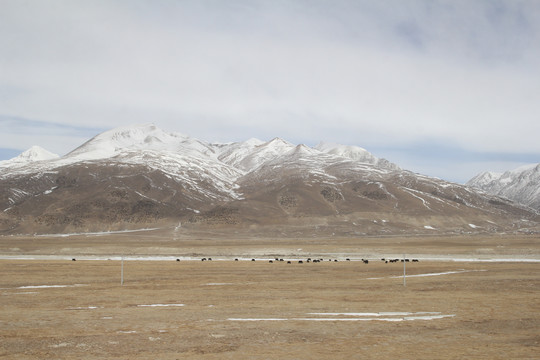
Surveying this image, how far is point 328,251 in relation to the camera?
91.1m

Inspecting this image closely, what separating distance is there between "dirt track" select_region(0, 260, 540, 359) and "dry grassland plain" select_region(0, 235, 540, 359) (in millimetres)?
51

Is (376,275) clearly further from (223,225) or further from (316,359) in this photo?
(223,225)

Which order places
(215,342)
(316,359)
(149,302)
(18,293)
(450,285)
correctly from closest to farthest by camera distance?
(316,359) < (215,342) < (149,302) < (18,293) < (450,285)

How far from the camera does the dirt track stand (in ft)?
55.8

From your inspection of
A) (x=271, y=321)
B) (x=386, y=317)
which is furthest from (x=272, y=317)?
(x=386, y=317)

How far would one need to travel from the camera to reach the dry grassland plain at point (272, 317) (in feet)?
55.9

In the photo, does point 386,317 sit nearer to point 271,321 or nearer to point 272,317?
point 272,317

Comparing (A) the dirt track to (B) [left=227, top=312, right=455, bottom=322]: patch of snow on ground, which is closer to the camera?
(A) the dirt track

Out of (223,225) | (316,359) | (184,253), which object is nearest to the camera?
(316,359)

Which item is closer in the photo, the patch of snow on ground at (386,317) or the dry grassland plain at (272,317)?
the dry grassland plain at (272,317)

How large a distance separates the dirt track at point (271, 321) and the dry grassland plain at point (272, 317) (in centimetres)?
5

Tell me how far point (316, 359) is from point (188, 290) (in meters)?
22.1

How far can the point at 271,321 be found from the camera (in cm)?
2258

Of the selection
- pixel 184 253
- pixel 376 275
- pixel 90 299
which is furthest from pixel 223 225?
pixel 90 299
